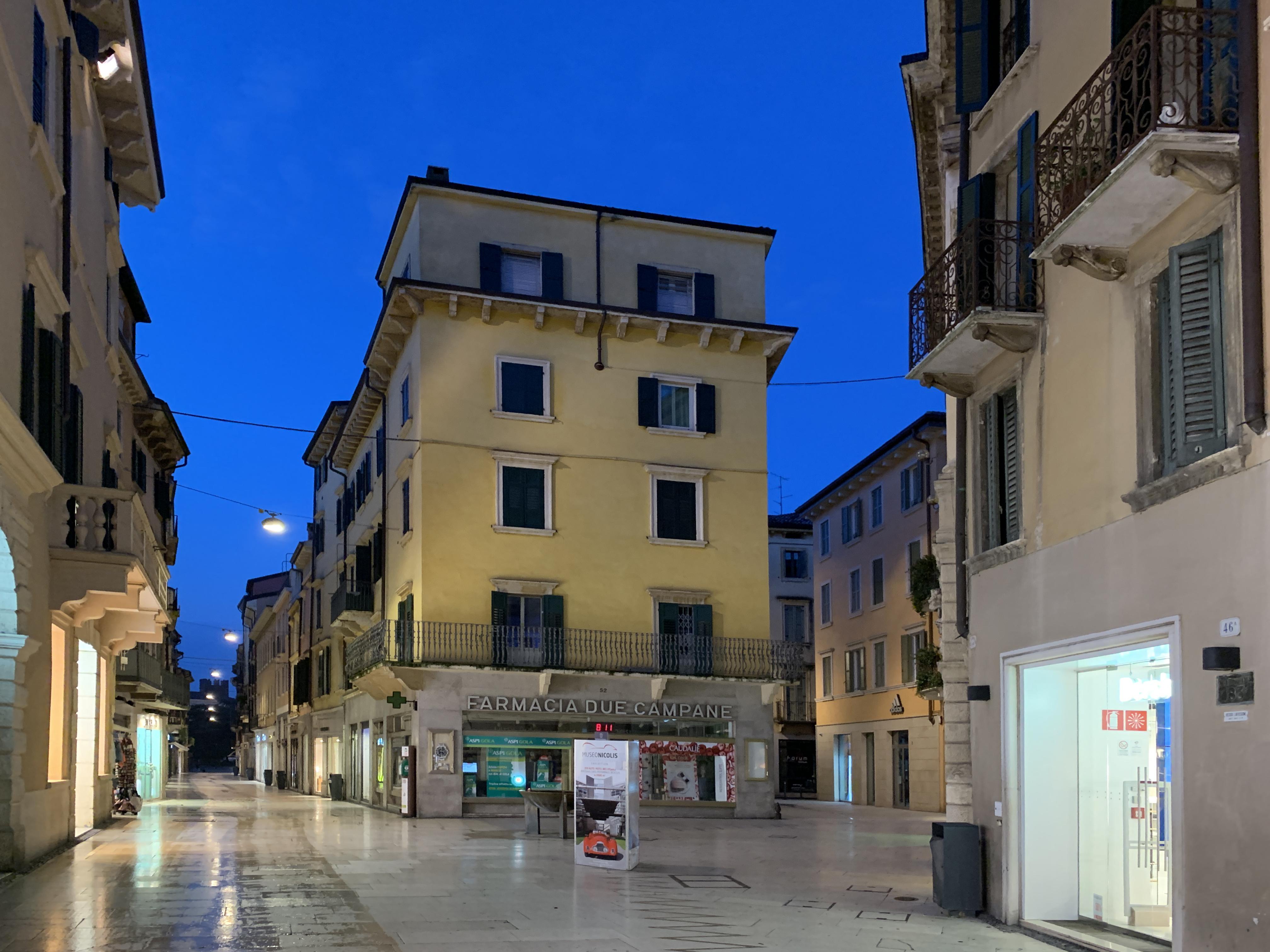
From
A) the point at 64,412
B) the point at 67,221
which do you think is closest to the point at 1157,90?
the point at 64,412

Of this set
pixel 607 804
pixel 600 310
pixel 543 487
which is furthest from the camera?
pixel 600 310

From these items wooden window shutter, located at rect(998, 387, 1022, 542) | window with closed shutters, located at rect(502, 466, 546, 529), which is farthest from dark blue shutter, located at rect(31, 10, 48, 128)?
window with closed shutters, located at rect(502, 466, 546, 529)

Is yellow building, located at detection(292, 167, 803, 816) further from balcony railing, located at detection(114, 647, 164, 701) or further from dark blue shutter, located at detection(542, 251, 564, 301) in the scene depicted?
balcony railing, located at detection(114, 647, 164, 701)

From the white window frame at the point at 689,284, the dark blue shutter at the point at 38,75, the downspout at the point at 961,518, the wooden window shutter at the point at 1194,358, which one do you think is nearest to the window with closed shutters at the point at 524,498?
the white window frame at the point at 689,284

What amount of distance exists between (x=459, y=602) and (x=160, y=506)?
13410mm

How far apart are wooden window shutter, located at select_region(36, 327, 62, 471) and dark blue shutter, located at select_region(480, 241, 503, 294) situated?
650 inches

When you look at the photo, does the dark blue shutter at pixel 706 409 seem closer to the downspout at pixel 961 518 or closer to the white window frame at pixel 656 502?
the white window frame at pixel 656 502

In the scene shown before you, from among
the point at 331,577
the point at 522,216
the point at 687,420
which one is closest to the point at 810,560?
the point at 331,577

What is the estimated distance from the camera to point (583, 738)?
104 feet

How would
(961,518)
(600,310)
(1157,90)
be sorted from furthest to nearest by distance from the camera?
(600,310) < (961,518) < (1157,90)

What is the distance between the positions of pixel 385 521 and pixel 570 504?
6209 mm

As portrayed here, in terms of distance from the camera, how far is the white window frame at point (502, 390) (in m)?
33.0

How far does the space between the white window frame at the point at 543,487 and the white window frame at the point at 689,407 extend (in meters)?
2.90

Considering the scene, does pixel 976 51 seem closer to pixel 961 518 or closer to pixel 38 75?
Result: pixel 961 518
